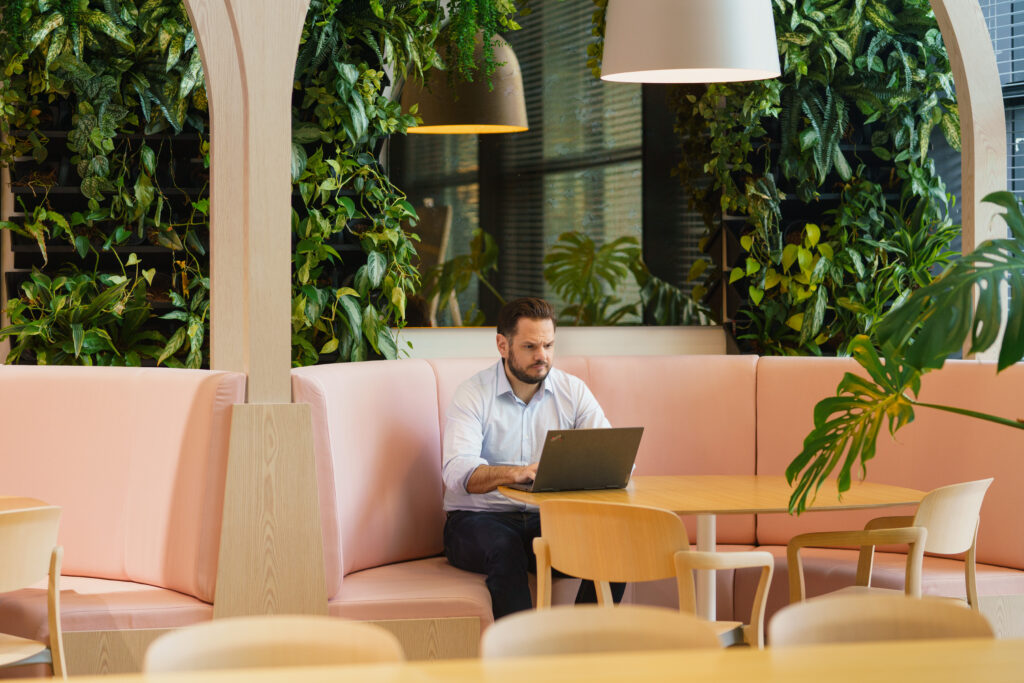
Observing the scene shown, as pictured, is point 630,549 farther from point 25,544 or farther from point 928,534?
point 25,544

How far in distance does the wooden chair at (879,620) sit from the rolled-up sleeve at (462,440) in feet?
7.29

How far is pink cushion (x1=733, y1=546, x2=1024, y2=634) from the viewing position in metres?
4.10

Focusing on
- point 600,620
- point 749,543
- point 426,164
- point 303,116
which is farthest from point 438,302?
point 600,620

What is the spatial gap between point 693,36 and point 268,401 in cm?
179

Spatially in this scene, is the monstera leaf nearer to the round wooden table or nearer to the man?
the round wooden table

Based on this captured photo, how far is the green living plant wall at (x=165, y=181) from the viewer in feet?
16.1

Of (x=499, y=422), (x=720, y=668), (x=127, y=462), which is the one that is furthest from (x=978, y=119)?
(x=720, y=668)

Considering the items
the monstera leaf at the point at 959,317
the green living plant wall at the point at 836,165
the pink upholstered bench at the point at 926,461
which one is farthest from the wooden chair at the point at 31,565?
the green living plant wall at the point at 836,165

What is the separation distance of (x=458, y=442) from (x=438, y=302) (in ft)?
4.75

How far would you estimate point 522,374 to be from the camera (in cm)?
435

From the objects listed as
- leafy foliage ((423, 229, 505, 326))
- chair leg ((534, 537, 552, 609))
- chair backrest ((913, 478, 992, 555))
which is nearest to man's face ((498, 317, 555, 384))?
chair leg ((534, 537, 552, 609))

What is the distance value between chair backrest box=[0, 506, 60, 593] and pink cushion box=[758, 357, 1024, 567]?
2.86 metres

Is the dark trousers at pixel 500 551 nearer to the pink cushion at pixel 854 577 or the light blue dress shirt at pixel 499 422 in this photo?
the light blue dress shirt at pixel 499 422

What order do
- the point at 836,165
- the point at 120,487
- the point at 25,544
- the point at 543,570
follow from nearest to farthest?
1. the point at 25,544
2. the point at 543,570
3. the point at 120,487
4. the point at 836,165
